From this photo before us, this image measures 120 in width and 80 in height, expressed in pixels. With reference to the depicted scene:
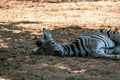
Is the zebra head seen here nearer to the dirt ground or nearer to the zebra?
the zebra

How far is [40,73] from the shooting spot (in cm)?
718

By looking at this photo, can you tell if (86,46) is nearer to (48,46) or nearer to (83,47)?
(83,47)

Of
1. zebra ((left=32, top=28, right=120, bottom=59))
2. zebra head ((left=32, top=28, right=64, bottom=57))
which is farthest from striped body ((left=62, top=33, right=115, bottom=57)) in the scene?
zebra head ((left=32, top=28, right=64, bottom=57))

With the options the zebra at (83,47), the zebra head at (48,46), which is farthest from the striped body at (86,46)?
the zebra head at (48,46)

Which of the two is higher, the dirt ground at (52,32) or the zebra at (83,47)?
the zebra at (83,47)

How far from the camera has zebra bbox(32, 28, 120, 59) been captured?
8.19 meters

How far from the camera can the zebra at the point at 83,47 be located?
26.9ft

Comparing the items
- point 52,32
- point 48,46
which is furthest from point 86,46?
point 52,32

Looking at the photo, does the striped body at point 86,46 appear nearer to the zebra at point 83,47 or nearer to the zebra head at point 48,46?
the zebra at point 83,47

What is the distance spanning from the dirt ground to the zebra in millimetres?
146

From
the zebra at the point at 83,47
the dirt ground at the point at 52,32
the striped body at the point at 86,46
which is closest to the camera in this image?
the dirt ground at the point at 52,32

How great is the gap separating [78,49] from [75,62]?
55 centimetres

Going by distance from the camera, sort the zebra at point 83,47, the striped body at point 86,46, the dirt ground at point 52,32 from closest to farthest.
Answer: the dirt ground at point 52,32, the zebra at point 83,47, the striped body at point 86,46

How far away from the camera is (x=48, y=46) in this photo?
8234mm
